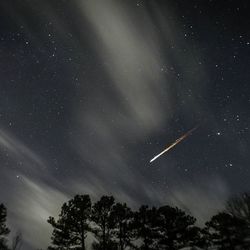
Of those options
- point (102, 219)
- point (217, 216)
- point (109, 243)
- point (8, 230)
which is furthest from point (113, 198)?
point (8, 230)

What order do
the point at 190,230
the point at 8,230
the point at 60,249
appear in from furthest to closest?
the point at 8,230 < the point at 190,230 < the point at 60,249

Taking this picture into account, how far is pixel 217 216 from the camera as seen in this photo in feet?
96.7

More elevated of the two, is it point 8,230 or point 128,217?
point 128,217

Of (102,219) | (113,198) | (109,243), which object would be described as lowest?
(109,243)

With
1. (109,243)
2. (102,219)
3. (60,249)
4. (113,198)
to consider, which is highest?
(113,198)

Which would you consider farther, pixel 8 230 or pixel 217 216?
pixel 8 230

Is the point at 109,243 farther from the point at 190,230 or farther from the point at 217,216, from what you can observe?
the point at 217,216

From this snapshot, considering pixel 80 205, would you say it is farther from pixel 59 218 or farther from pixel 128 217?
pixel 128 217

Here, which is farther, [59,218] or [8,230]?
[8,230]

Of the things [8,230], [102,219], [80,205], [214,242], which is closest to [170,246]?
[214,242]

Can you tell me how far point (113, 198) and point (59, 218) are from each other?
19.8 feet

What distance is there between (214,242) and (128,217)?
9.54 meters

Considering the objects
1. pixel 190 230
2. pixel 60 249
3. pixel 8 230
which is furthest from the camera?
pixel 8 230

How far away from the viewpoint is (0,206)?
3456 centimetres
